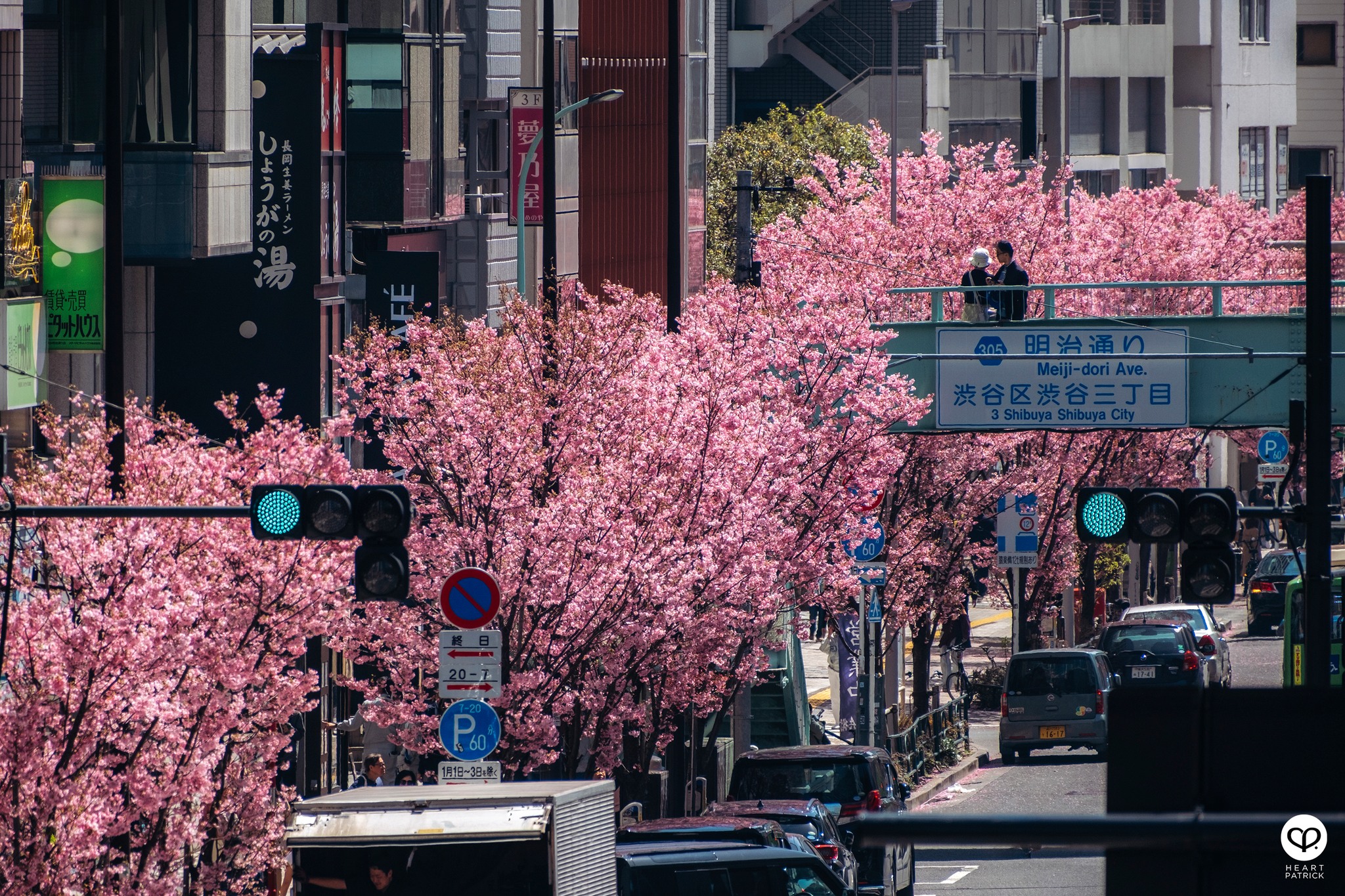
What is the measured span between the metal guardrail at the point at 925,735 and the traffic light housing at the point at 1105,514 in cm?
1318

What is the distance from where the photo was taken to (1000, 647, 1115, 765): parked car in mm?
32688

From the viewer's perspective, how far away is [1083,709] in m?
32.9

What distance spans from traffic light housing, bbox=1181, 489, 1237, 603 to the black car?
35.9 m

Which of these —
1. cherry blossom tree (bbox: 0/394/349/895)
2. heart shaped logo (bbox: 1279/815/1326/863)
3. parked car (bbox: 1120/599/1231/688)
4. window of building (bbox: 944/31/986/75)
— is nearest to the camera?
heart shaped logo (bbox: 1279/815/1326/863)

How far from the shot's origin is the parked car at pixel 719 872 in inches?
590

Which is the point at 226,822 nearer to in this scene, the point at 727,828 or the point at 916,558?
the point at 727,828

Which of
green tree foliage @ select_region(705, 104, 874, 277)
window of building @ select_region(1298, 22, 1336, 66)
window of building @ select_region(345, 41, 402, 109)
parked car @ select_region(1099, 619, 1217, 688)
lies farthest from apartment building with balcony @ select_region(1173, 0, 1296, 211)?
window of building @ select_region(345, 41, 402, 109)

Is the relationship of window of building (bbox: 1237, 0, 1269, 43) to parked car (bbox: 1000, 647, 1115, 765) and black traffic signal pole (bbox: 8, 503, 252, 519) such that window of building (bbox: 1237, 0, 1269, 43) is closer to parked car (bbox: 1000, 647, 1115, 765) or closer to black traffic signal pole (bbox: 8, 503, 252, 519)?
parked car (bbox: 1000, 647, 1115, 765)

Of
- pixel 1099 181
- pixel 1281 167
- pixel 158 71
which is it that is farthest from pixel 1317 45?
pixel 158 71

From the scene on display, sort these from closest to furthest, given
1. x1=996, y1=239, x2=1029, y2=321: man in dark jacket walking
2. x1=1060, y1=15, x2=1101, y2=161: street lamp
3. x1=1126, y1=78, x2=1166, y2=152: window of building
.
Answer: x1=996, y1=239, x2=1029, y2=321: man in dark jacket walking, x1=1060, y1=15, x2=1101, y2=161: street lamp, x1=1126, y1=78, x2=1166, y2=152: window of building

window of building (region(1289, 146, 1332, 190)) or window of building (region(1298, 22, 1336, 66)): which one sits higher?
window of building (region(1298, 22, 1336, 66))

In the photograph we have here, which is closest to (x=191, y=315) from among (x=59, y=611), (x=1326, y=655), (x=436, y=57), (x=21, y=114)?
(x=21, y=114)

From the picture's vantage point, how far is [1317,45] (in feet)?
303

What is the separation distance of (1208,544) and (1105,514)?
823 millimetres
